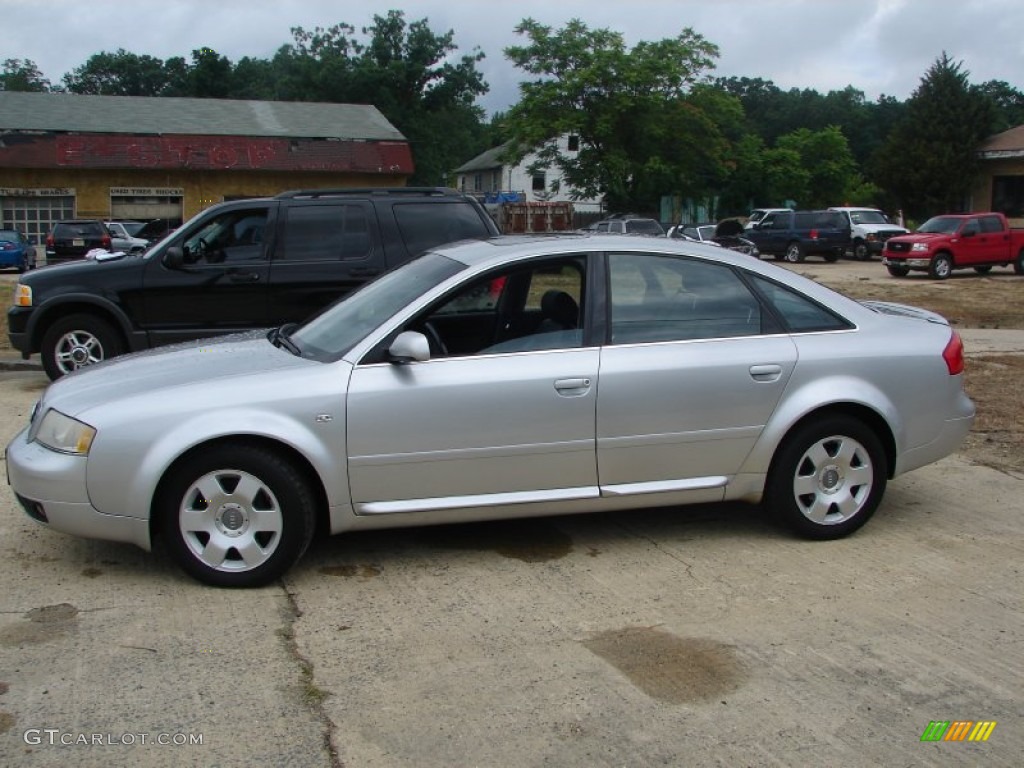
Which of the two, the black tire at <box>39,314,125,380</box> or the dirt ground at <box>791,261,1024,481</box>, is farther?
the black tire at <box>39,314,125,380</box>

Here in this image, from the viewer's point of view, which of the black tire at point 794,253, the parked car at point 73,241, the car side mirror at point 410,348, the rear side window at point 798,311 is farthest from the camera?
the black tire at point 794,253

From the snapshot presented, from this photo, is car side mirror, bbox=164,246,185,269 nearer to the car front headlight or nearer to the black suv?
the black suv

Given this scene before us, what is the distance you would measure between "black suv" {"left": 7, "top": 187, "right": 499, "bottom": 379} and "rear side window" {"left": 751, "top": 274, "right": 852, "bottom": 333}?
4.45 meters

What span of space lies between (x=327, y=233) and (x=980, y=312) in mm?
13590

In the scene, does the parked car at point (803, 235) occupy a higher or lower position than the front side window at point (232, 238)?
higher

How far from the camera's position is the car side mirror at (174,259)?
30.5 ft

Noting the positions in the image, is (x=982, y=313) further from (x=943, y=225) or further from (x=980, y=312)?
(x=943, y=225)

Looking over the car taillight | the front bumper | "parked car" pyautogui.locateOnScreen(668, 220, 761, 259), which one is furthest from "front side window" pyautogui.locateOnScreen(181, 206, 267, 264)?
"parked car" pyautogui.locateOnScreen(668, 220, 761, 259)

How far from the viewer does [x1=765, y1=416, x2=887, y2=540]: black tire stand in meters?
5.36

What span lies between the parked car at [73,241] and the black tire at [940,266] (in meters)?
22.4

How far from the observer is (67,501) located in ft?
15.2

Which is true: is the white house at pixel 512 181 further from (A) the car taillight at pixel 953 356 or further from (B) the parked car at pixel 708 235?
(A) the car taillight at pixel 953 356

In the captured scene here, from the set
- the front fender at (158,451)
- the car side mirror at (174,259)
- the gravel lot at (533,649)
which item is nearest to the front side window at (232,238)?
the car side mirror at (174,259)

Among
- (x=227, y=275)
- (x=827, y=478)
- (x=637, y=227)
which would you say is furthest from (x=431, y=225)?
(x=637, y=227)
